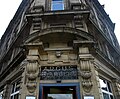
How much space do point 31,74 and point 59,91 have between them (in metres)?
1.45

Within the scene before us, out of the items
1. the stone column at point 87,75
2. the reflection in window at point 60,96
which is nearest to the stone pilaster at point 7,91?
the reflection in window at point 60,96

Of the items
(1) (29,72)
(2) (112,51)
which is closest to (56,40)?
(1) (29,72)

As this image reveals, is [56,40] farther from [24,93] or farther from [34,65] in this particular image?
[24,93]

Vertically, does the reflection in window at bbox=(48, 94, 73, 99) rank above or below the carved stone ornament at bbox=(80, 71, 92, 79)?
below

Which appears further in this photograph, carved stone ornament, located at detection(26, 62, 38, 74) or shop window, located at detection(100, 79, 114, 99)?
shop window, located at detection(100, 79, 114, 99)

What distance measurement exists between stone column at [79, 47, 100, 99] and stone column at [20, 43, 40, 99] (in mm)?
1911

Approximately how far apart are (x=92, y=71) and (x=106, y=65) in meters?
2.66

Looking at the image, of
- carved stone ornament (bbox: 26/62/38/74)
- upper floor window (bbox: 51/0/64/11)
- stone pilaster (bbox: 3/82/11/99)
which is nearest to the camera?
carved stone ornament (bbox: 26/62/38/74)

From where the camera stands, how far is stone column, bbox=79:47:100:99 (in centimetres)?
575

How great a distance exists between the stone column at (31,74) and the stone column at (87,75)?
191 cm

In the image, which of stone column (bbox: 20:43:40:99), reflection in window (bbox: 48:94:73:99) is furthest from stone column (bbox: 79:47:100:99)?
stone column (bbox: 20:43:40:99)

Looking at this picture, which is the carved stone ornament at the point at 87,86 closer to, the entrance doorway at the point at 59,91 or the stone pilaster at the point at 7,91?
the entrance doorway at the point at 59,91

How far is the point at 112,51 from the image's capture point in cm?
1166

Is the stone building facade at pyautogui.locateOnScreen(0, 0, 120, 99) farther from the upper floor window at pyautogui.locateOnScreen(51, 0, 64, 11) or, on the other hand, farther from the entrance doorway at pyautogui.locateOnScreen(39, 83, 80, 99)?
the upper floor window at pyautogui.locateOnScreen(51, 0, 64, 11)
